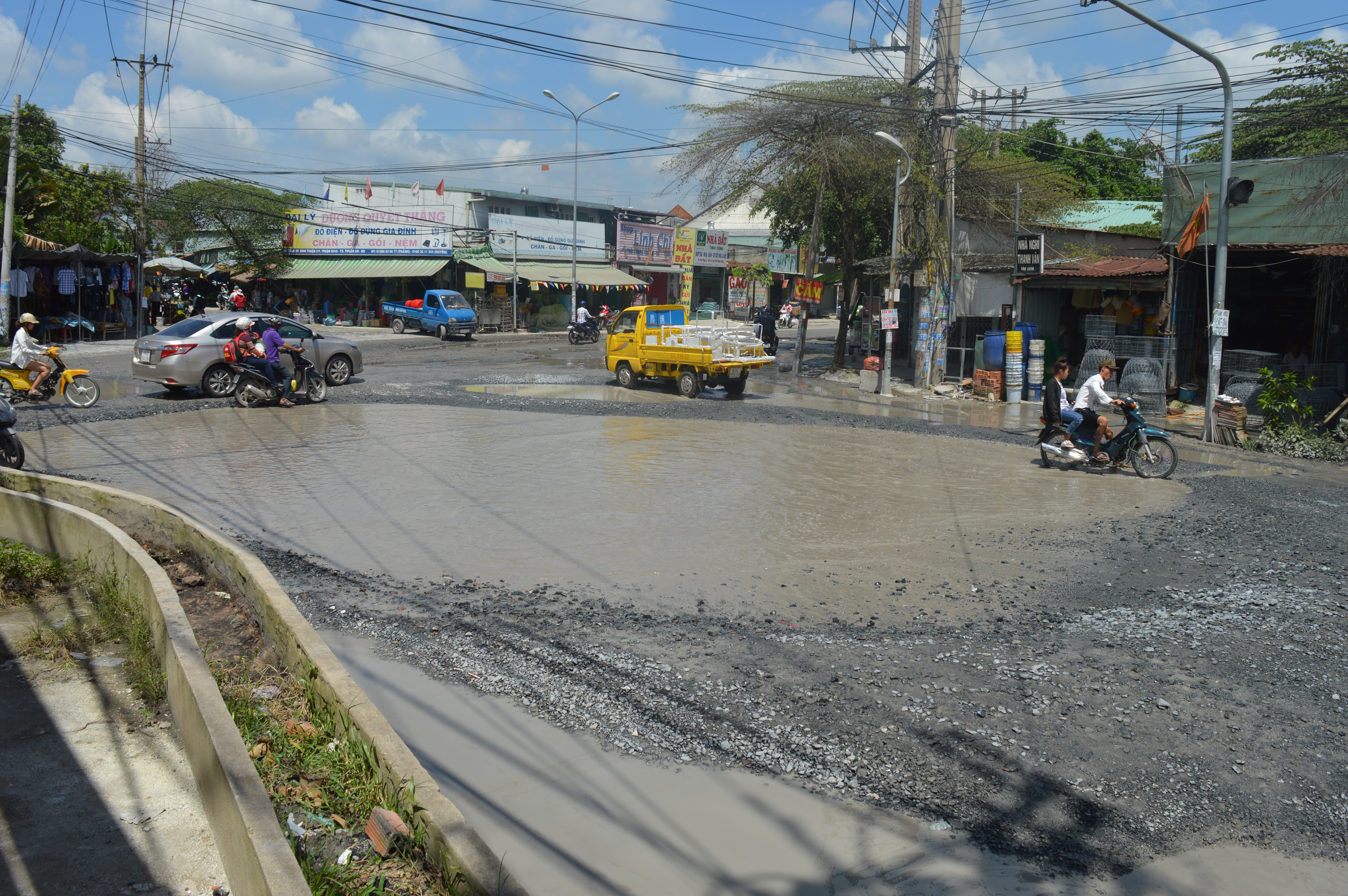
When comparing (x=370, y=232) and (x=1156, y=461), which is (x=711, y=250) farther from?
(x=1156, y=461)

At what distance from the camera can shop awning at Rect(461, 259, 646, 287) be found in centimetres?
4762

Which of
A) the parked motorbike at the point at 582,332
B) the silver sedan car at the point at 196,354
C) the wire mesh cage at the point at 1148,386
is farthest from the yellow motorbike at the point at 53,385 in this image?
Result: the parked motorbike at the point at 582,332

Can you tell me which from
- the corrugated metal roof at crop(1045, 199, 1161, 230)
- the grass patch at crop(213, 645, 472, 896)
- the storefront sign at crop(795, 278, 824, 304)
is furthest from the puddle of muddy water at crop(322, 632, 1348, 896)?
the corrugated metal roof at crop(1045, 199, 1161, 230)

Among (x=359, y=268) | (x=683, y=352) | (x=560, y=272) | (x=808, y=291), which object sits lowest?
(x=683, y=352)

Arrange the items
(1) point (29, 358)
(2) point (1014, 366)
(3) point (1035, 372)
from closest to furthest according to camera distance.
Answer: (1) point (29, 358) → (2) point (1014, 366) → (3) point (1035, 372)

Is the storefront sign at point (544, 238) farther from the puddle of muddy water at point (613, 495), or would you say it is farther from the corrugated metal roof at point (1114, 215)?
the puddle of muddy water at point (613, 495)

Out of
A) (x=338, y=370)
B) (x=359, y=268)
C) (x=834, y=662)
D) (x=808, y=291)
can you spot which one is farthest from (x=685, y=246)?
(x=834, y=662)

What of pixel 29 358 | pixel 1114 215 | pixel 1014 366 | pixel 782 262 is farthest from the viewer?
pixel 782 262

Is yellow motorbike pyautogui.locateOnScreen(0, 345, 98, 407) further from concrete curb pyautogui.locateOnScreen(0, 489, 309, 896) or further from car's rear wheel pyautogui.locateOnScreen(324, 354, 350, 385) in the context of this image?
concrete curb pyautogui.locateOnScreen(0, 489, 309, 896)

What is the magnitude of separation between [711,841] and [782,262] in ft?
157

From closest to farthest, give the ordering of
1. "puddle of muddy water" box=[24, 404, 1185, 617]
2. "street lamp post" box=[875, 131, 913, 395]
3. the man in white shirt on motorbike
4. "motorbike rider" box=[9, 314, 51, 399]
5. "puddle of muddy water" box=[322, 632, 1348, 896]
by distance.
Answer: "puddle of muddy water" box=[322, 632, 1348, 896] → "puddle of muddy water" box=[24, 404, 1185, 617] → the man in white shirt on motorbike → "motorbike rider" box=[9, 314, 51, 399] → "street lamp post" box=[875, 131, 913, 395]

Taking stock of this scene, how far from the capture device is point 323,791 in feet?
13.9

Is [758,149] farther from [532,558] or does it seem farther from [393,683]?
[393,683]

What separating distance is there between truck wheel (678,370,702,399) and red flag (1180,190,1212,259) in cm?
1000
